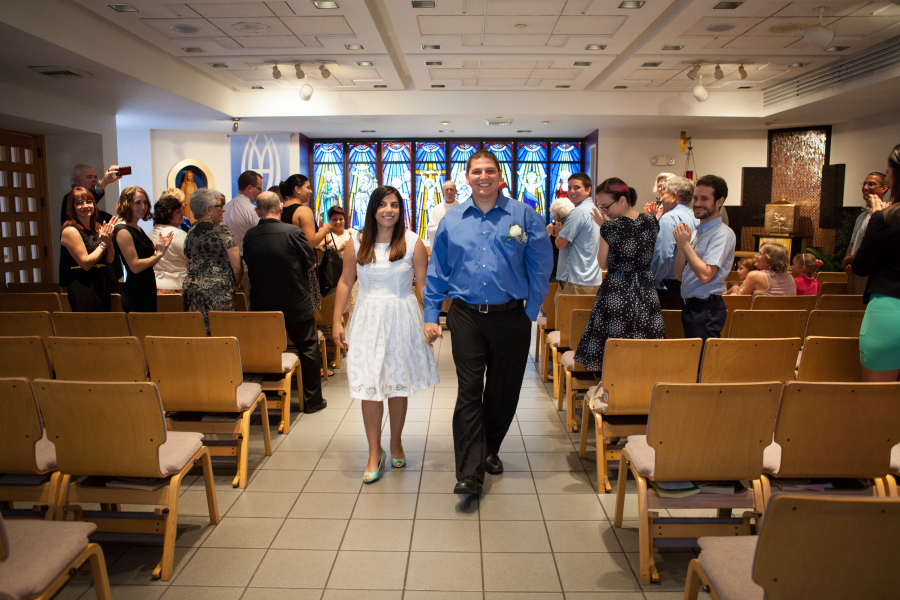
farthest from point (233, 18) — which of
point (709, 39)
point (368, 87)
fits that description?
point (709, 39)

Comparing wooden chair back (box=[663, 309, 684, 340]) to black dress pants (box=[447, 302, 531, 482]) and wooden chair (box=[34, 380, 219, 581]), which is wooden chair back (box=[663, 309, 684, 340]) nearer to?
black dress pants (box=[447, 302, 531, 482])

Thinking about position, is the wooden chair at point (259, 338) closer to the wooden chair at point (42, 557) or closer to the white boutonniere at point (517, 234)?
the white boutonniere at point (517, 234)

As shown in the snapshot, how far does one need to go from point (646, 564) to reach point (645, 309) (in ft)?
4.92

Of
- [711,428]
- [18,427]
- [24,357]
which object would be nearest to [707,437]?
[711,428]

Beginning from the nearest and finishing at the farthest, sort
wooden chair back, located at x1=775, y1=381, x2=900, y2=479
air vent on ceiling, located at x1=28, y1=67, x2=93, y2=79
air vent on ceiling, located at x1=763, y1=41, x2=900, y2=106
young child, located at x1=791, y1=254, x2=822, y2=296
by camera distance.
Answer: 1. wooden chair back, located at x1=775, y1=381, x2=900, y2=479
2. young child, located at x1=791, y1=254, x2=822, y2=296
3. air vent on ceiling, located at x1=28, y1=67, x2=93, y2=79
4. air vent on ceiling, located at x1=763, y1=41, x2=900, y2=106

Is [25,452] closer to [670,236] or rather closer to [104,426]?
[104,426]

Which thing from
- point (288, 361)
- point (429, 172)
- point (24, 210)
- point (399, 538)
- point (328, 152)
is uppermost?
point (328, 152)

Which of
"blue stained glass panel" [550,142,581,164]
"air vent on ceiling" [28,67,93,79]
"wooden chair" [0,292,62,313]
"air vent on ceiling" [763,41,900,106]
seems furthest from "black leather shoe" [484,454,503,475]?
"blue stained glass panel" [550,142,581,164]

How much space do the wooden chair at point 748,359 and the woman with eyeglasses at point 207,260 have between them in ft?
10.4

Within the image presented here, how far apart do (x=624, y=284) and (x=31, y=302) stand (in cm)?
441

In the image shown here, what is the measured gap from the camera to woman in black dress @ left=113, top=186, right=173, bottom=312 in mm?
4367

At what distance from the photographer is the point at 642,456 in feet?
8.55

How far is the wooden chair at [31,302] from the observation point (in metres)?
4.80

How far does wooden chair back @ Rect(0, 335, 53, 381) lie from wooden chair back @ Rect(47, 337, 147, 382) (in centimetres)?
6
